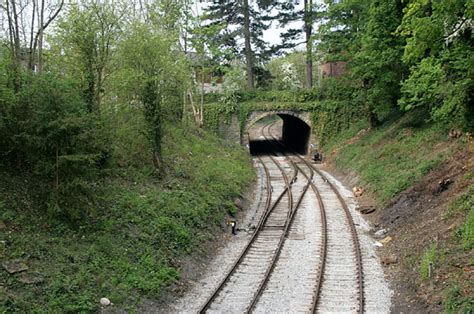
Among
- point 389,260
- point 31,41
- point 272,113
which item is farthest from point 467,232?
point 272,113

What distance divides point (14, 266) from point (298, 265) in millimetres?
7834

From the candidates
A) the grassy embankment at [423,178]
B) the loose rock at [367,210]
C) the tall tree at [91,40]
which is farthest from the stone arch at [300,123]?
the tall tree at [91,40]

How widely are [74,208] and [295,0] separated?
34145 millimetres

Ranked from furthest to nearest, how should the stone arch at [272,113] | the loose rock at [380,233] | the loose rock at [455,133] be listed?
the stone arch at [272,113] → the loose rock at [455,133] → the loose rock at [380,233]

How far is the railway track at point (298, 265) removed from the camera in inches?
439

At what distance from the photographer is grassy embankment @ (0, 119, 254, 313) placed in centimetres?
958

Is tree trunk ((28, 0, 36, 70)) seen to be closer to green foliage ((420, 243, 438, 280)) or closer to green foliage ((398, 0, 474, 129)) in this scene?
green foliage ((398, 0, 474, 129))

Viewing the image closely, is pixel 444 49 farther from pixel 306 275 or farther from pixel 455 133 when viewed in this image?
pixel 306 275

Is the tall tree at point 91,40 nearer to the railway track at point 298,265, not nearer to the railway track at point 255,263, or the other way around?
the railway track at point 255,263

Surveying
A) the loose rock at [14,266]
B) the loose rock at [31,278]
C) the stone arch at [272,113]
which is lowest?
the loose rock at [31,278]

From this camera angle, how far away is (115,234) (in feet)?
41.5

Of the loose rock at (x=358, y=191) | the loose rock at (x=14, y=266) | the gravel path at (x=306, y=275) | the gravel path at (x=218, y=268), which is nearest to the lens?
the loose rock at (x=14, y=266)

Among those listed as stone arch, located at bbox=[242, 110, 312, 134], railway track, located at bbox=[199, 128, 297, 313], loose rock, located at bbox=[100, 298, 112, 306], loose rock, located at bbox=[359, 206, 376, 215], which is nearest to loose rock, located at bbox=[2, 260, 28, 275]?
loose rock, located at bbox=[100, 298, 112, 306]

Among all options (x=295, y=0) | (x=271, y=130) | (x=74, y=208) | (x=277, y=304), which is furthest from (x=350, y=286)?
(x=271, y=130)
